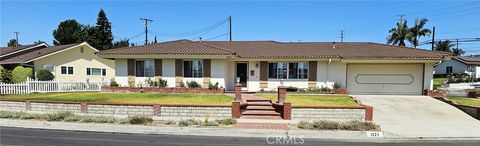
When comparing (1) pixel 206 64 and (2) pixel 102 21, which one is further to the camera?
(2) pixel 102 21

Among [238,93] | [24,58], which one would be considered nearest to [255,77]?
[238,93]

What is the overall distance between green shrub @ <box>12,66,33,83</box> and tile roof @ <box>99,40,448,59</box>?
8.53 meters

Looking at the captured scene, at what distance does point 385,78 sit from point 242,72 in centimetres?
894

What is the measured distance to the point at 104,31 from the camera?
58.3 m

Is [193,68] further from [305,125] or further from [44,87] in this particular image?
[305,125]

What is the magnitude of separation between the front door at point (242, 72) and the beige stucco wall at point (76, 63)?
17.6 meters

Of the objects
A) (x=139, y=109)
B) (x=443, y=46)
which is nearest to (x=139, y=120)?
(x=139, y=109)

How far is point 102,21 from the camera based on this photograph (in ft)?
193

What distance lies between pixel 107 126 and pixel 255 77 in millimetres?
10893

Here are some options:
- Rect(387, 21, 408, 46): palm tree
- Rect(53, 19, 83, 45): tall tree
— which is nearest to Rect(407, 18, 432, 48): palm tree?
Rect(387, 21, 408, 46): palm tree

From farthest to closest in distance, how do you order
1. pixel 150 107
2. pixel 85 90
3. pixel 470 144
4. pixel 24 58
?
pixel 24 58, pixel 85 90, pixel 150 107, pixel 470 144

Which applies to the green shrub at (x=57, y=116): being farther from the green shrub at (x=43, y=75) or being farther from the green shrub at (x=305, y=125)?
the green shrub at (x=43, y=75)

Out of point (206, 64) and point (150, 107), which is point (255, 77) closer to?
point (206, 64)

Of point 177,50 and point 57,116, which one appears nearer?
point 57,116
